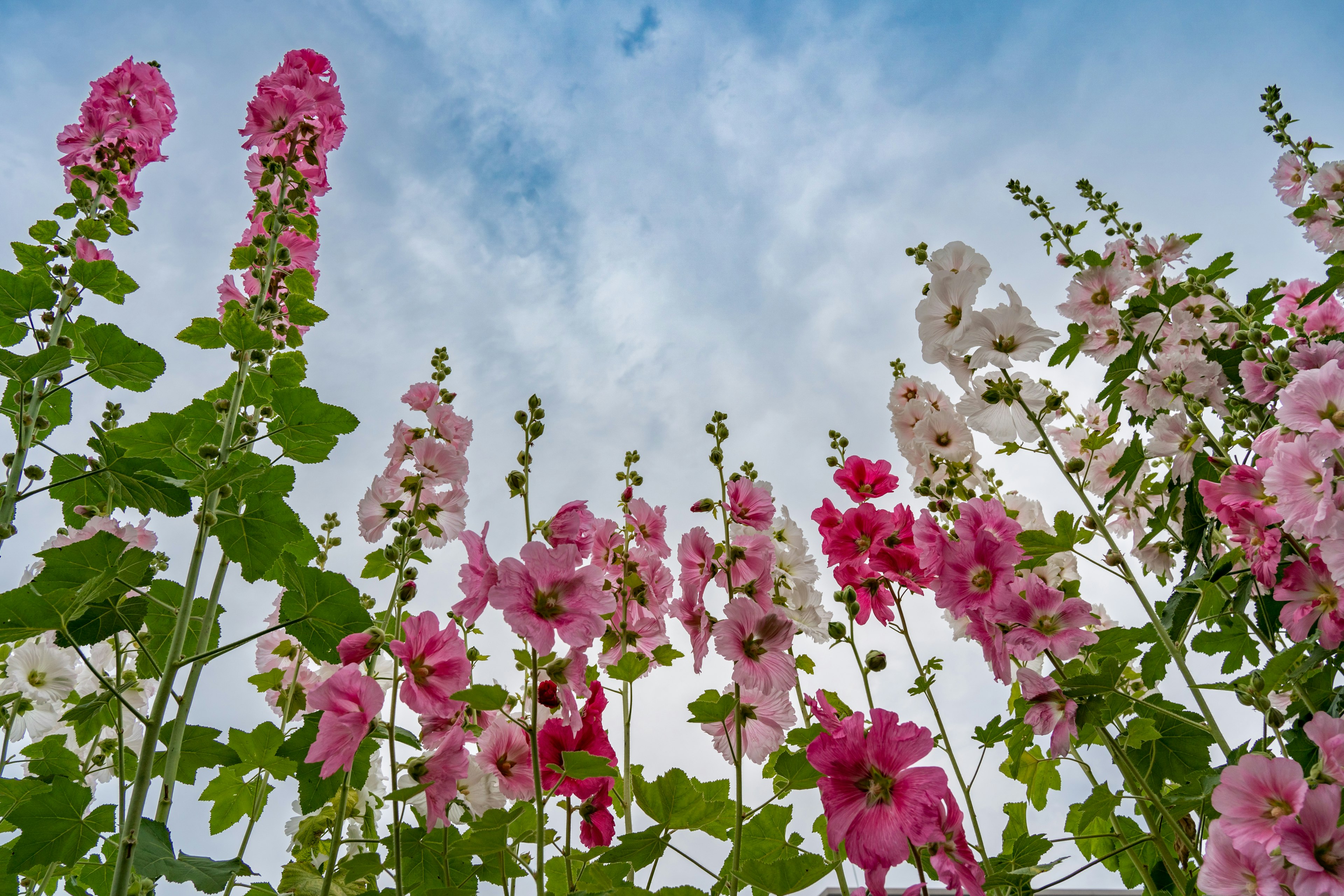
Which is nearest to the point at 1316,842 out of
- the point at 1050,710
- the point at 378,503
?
the point at 1050,710

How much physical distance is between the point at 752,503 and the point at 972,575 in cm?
48

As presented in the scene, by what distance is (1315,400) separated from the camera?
1.44 meters

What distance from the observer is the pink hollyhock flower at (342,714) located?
1.13 m

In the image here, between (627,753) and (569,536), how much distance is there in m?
0.57

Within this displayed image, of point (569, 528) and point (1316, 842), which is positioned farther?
point (569, 528)

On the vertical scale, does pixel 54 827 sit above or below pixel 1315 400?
below

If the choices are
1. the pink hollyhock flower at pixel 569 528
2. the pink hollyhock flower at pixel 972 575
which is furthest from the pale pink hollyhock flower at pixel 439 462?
the pink hollyhock flower at pixel 972 575

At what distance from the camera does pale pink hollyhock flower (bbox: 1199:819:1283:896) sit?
3.63ft

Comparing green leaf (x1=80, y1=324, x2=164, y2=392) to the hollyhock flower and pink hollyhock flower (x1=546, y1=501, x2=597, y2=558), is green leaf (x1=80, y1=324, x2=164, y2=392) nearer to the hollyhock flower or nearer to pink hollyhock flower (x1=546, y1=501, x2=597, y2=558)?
pink hollyhock flower (x1=546, y1=501, x2=597, y2=558)

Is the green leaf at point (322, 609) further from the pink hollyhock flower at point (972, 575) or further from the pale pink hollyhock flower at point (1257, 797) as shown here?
the pale pink hollyhock flower at point (1257, 797)

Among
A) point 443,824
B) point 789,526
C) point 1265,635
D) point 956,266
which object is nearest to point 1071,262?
point 956,266

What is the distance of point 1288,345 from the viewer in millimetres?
2113

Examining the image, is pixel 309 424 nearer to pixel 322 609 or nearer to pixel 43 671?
pixel 322 609

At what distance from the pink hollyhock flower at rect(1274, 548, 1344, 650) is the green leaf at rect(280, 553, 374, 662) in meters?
1.87
